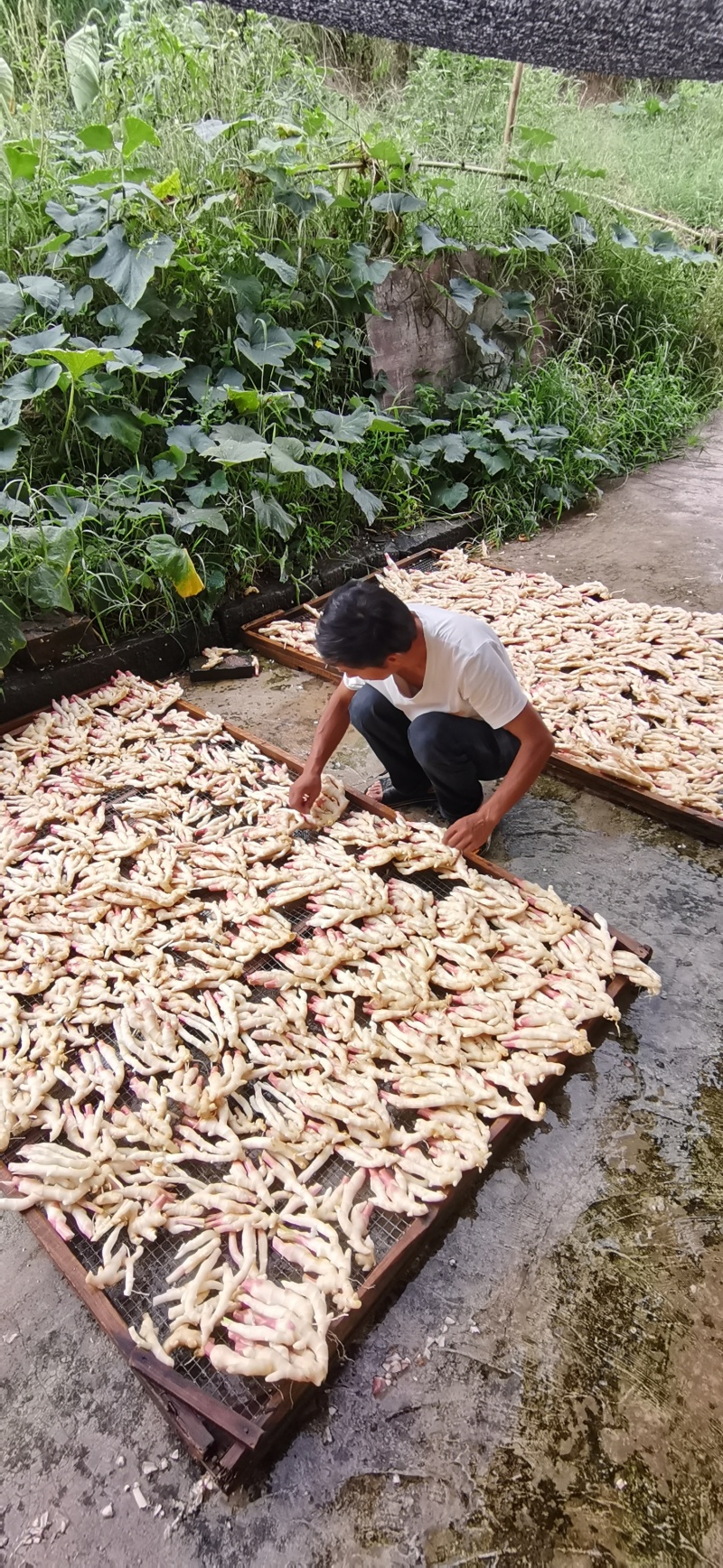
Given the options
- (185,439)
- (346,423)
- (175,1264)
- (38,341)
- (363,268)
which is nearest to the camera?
(175,1264)

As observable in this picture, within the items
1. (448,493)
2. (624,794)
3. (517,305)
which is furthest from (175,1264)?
(517,305)

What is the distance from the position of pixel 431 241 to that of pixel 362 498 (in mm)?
2163

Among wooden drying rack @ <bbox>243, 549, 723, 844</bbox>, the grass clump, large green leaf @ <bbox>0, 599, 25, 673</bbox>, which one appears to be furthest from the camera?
the grass clump

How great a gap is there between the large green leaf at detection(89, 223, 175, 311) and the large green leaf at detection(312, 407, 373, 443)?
107cm

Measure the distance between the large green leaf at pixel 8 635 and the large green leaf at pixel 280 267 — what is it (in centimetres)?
265

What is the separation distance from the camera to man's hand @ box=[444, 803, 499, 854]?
2.43m

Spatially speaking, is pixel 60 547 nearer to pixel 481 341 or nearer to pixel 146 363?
pixel 146 363

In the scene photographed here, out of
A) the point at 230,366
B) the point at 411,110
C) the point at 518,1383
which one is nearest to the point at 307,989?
the point at 518,1383

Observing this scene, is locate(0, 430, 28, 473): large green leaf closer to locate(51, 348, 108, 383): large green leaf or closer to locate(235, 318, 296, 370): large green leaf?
locate(51, 348, 108, 383): large green leaf

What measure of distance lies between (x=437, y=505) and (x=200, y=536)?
6.11 feet

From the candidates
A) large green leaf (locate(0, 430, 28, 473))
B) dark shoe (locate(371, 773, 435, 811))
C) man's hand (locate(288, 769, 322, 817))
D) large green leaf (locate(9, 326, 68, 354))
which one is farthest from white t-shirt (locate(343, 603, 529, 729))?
large green leaf (locate(9, 326, 68, 354))

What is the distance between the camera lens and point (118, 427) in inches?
157

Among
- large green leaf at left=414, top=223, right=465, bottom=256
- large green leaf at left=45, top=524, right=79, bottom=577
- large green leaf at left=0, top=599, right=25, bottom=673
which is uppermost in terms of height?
large green leaf at left=414, top=223, right=465, bottom=256

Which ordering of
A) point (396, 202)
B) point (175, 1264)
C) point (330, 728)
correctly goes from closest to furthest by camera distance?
point (175, 1264) < point (330, 728) < point (396, 202)
